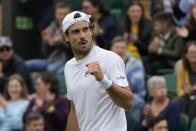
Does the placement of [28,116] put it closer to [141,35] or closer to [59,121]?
[59,121]

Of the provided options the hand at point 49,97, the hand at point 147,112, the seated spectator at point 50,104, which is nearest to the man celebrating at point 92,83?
the hand at point 147,112

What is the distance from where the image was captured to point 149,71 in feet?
37.1

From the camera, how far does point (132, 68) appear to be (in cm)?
1056

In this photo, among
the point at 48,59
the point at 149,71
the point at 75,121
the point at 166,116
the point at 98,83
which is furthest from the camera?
the point at 48,59

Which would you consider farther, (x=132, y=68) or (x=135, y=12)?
(x=135, y=12)

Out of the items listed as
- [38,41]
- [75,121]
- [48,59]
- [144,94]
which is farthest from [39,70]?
[75,121]

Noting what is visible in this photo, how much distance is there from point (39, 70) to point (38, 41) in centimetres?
144

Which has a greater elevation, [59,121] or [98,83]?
[98,83]

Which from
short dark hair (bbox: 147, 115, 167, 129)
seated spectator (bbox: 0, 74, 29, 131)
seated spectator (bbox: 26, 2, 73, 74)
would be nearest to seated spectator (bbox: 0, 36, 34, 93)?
seated spectator (bbox: 26, 2, 73, 74)

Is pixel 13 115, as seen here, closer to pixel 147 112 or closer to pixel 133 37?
pixel 147 112

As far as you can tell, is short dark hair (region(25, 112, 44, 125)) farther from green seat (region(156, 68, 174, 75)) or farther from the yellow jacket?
green seat (region(156, 68, 174, 75))

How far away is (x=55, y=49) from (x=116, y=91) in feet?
20.5

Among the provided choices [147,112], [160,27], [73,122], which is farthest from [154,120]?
[73,122]

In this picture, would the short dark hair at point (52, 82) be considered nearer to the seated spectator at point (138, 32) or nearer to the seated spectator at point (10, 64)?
the seated spectator at point (10, 64)
